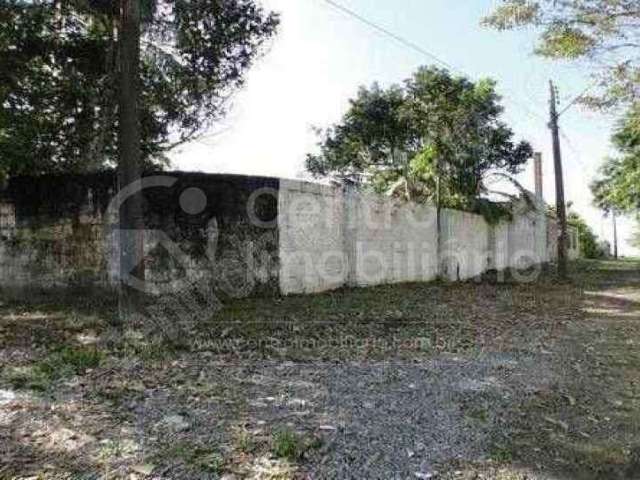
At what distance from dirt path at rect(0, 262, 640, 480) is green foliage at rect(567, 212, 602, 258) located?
37.2m

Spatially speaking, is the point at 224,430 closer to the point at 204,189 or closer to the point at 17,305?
the point at 204,189

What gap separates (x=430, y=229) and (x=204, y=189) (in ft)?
22.1

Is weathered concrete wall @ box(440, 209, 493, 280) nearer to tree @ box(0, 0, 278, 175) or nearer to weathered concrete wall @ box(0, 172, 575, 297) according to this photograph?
weathered concrete wall @ box(0, 172, 575, 297)

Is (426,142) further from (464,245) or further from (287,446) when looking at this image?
(287,446)

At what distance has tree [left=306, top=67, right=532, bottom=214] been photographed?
16.7 m

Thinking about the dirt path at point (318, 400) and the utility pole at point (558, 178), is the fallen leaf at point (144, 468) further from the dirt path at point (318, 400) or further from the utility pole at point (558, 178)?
the utility pole at point (558, 178)

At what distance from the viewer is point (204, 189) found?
363 inches

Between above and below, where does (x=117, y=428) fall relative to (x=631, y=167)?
below

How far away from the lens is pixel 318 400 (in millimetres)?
4102

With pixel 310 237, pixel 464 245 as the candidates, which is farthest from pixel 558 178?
pixel 310 237

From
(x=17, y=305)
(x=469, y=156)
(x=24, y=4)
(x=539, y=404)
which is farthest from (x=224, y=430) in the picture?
(x=469, y=156)

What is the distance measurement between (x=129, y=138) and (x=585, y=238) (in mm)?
41928

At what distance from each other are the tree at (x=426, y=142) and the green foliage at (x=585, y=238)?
24.9 meters

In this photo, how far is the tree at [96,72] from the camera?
28.9ft
